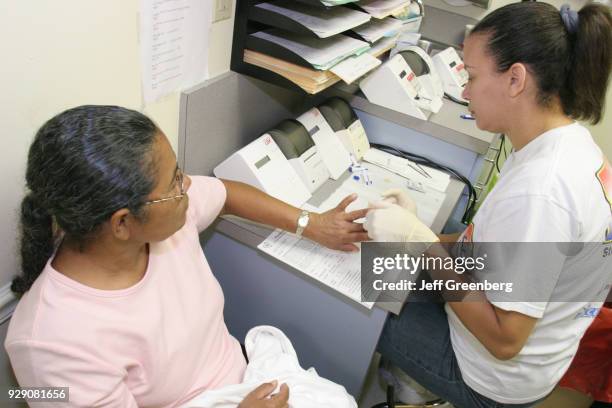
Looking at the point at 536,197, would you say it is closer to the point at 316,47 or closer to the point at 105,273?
the point at 316,47

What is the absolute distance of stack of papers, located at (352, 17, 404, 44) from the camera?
1521 millimetres

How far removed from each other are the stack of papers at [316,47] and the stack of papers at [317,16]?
3.0 inches

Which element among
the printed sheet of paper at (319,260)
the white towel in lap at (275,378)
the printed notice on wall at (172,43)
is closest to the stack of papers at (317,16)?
the printed notice on wall at (172,43)

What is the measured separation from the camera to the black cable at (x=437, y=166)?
1741 millimetres

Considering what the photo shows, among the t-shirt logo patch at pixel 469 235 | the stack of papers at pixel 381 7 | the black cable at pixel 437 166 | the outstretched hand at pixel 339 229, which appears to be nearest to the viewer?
the t-shirt logo patch at pixel 469 235

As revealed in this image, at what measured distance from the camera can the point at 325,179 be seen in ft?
5.13

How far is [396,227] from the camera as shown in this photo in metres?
1.18

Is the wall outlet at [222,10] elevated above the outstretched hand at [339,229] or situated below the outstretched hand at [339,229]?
above

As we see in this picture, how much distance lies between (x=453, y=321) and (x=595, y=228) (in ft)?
1.43

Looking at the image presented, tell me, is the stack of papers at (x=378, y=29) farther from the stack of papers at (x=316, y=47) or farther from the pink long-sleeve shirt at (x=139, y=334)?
the pink long-sleeve shirt at (x=139, y=334)

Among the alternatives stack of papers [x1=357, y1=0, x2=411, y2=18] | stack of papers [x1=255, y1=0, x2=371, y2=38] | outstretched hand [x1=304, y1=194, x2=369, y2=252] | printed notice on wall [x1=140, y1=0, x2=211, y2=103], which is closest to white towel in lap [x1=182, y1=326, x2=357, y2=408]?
outstretched hand [x1=304, y1=194, x2=369, y2=252]

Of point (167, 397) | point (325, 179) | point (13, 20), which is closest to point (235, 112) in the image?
point (325, 179)

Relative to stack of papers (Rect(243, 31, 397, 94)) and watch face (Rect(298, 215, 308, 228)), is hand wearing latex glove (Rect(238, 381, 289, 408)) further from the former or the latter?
stack of papers (Rect(243, 31, 397, 94))

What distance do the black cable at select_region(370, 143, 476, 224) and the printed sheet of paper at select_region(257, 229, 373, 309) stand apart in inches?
26.2
